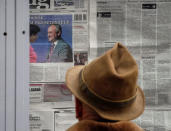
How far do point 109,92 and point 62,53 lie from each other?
18.4 inches

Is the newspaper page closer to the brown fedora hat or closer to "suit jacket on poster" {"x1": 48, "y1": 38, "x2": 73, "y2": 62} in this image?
"suit jacket on poster" {"x1": 48, "y1": 38, "x2": 73, "y2": 62}

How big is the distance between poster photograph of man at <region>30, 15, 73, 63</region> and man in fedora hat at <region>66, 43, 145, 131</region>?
39 cm

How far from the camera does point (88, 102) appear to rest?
52 centimetres

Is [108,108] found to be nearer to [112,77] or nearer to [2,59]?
[112,77]

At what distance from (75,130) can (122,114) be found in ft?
0.40

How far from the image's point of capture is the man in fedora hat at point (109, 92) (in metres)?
0.50

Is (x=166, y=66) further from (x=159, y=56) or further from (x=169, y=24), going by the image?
(x=169, y=24)

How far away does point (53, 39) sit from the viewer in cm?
93

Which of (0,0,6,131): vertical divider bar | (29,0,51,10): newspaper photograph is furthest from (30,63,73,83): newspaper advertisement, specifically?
(29,0,51,10): newspaper photograph

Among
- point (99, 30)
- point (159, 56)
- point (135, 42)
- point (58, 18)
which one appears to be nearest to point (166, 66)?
point (159, 56)

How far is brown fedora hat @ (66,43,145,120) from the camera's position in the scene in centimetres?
50

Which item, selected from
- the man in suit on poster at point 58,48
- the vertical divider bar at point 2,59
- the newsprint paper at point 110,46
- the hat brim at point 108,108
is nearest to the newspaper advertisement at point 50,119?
the newsprint paper at point 110,46

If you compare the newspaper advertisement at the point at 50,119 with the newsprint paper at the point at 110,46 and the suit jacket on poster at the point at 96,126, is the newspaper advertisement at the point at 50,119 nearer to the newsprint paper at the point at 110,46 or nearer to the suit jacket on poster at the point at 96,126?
the newsprint paper at the point at 110,46

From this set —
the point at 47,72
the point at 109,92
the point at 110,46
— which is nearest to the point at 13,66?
the point at 47,72
